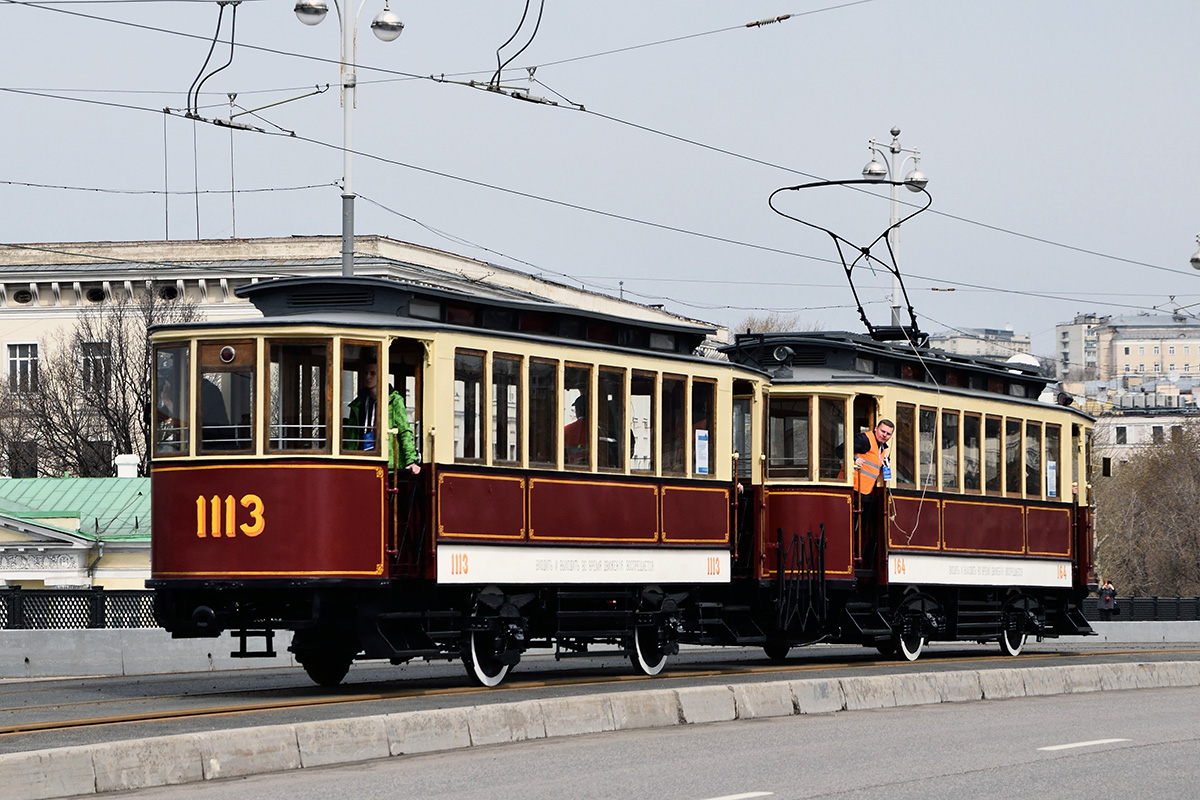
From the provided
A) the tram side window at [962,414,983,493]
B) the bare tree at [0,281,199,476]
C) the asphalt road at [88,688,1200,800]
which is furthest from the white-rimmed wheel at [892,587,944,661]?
the bare tree at [0,281,199,476]

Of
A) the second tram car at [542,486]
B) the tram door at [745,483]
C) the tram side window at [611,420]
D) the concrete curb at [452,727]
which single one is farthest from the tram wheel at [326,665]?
the tram door at [745,483]

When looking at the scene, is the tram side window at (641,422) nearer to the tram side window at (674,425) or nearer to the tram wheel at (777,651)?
the tram side window at (674,425)

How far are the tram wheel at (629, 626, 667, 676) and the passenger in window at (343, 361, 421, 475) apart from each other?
159 inches

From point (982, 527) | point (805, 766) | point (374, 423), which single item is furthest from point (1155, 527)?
point (805, 766)

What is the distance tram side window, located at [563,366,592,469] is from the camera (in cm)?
1856

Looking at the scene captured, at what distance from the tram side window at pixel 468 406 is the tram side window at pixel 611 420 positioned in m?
1.69

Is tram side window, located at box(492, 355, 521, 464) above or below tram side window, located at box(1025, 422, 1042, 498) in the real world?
above

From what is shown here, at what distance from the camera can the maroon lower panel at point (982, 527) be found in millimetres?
24359

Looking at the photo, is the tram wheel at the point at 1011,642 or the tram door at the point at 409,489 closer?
the tram door at the point at 409,489

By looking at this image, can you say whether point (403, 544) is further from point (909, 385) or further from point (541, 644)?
point (909, 385)

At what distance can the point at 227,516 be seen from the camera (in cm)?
1648

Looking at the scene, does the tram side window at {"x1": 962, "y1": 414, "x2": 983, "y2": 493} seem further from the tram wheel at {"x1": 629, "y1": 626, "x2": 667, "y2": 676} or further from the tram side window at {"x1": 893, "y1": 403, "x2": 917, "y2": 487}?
the tram wheel at {"x1": 629, "y1": 626, "x2": 667, "y2": 676}

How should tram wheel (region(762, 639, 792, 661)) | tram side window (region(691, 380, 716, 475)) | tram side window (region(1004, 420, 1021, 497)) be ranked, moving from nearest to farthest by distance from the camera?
tram side window (region(691, 380, 716, 475)), tram wheel (region(762, 639, 792, 661)), tram side window (region(1004, 420, 1021, 497))

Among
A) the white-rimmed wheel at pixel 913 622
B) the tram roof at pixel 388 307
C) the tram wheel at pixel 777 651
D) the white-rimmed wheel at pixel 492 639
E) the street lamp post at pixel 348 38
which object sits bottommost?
the tram wheel at pixel 777 651
